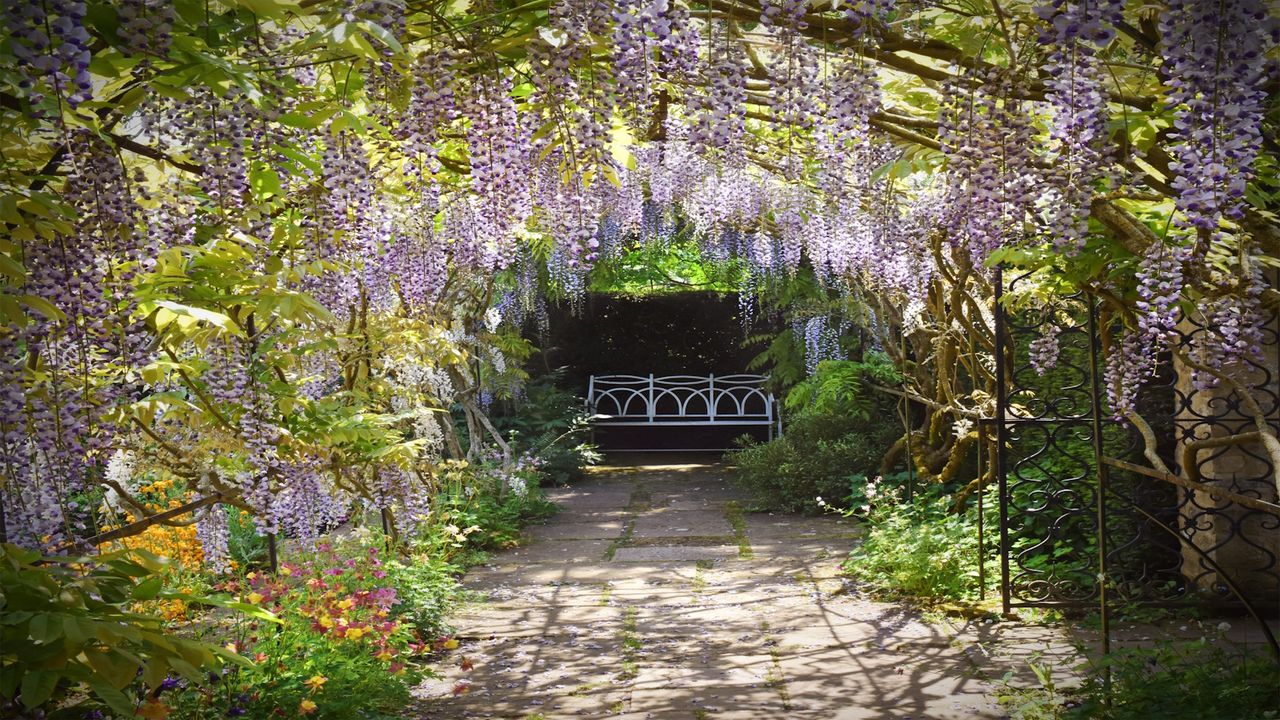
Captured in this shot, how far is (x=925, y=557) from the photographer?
4.68 meters

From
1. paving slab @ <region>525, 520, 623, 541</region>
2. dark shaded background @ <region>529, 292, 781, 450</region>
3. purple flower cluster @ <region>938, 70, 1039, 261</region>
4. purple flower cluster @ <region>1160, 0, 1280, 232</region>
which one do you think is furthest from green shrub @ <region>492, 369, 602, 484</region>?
purple flower cluster @ <region>1160, 0, 1280, 232</region>

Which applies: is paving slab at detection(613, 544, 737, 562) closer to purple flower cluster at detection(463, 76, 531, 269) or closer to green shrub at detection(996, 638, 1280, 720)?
green shrub at detection(996, 638, 1280, 720)

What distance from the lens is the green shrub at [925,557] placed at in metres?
4.62

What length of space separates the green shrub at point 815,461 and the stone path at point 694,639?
1.73ft

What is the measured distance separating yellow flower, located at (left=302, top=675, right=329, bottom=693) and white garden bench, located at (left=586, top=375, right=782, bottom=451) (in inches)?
275

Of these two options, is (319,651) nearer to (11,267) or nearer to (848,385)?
(11,267)

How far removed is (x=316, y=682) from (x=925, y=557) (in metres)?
2.79

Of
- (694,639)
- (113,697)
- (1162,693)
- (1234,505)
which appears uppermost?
(113,697)

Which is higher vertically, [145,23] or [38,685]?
[145,23]

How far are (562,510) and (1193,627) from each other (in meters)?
4.42

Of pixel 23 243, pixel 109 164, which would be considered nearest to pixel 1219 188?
pixel 109 164

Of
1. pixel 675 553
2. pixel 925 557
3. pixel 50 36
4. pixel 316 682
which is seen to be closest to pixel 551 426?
pixel 675 553

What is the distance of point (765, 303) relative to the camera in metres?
10.7

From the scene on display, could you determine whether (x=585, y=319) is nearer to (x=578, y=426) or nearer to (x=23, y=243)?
(x=578, y=426)
